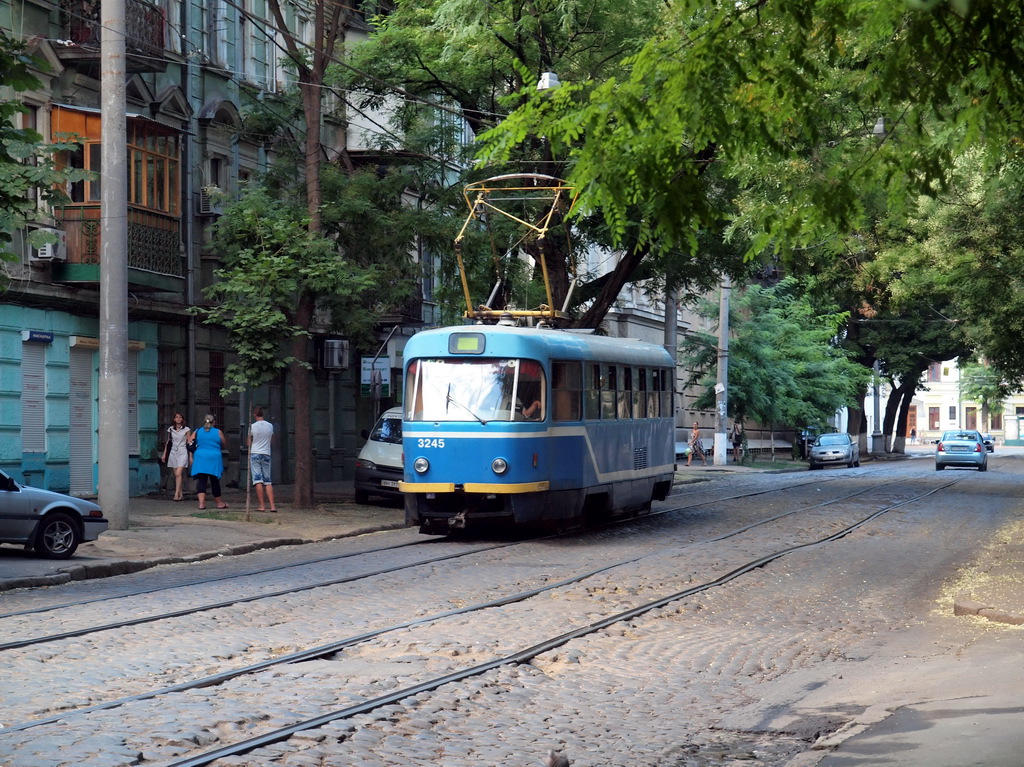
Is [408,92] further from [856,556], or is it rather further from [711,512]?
[856,556]

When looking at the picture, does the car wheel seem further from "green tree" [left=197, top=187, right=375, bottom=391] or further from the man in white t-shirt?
the man in white t-shirt

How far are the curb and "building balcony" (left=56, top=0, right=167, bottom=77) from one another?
692 inches

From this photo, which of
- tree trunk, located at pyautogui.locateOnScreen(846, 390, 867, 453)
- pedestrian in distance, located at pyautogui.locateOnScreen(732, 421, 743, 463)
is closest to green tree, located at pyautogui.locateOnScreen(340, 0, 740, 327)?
pedestrian in distance, located at pyautogui.locateOnScreen(732, 421, 743, 463)

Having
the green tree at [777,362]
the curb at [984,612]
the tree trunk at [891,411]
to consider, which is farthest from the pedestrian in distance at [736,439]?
the curb at [984,612]

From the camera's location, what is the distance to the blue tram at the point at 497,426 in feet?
62.7

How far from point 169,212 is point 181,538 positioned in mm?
9647

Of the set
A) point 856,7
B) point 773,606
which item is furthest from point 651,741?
point 773,606

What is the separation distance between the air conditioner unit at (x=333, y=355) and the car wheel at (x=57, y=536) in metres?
18.8

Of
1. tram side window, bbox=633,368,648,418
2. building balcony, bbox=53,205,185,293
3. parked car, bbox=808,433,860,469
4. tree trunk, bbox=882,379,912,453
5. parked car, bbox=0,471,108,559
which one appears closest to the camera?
parked car, bbox=0,471,108,559

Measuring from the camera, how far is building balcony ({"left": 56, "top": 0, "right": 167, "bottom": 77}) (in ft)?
83.1

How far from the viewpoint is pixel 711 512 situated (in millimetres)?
26203

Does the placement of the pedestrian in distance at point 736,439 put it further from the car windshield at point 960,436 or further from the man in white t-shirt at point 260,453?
the man in white t-shirt at point 260,453

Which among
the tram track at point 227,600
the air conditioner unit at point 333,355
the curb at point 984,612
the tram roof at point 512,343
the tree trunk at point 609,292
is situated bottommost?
the curb at point 984,612

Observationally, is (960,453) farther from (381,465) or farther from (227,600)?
(227,600)
